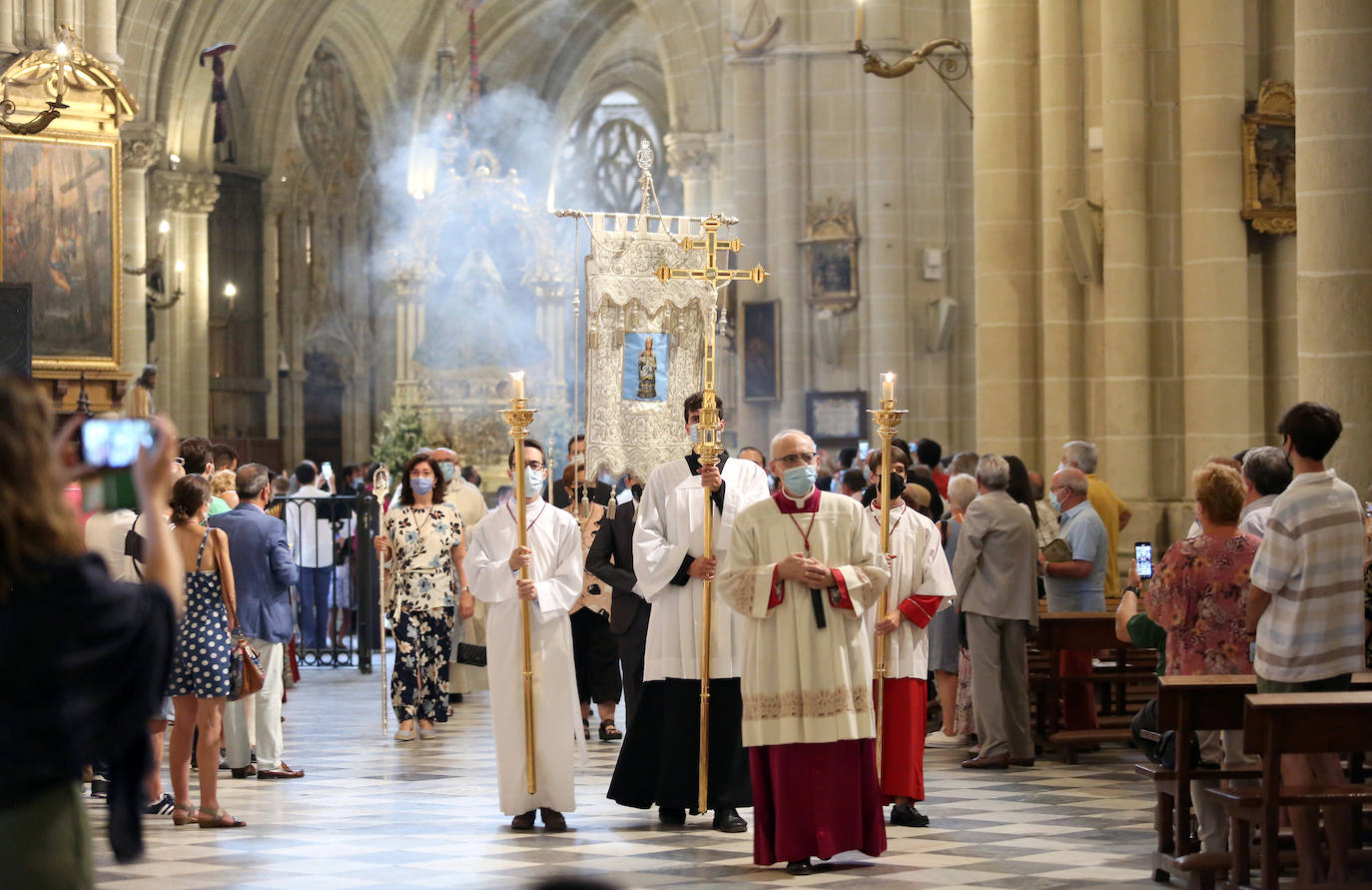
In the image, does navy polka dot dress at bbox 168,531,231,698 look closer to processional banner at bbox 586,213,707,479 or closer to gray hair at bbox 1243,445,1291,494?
processional banner at bbox 586,213,707,479

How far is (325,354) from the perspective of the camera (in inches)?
1374

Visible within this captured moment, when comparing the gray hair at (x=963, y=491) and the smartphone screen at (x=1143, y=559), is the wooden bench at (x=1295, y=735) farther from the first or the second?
the gray hair at (x=963, y=491)

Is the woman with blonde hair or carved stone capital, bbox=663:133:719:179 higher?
carved stone capital, bbox=663:133:719:179

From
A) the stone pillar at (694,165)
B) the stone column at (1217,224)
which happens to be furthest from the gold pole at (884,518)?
the stone pillar at (694,165)

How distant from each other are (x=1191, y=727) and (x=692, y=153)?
19.7 metres

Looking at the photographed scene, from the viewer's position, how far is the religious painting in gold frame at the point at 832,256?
20094 mm

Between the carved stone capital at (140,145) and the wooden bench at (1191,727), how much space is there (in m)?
20.4

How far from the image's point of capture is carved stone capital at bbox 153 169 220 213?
29188 millimetres

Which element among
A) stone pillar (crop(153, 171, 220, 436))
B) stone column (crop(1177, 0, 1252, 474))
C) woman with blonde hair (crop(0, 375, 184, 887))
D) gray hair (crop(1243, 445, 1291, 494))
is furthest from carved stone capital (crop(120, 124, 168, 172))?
woman with blonde hair (crop(0, 375, 184, 887))

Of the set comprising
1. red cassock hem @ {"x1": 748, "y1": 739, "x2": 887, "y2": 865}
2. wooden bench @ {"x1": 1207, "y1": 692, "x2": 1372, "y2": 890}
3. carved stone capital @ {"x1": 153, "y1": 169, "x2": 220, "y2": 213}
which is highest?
carved stone capital @ {"x1": 153, "y1": 169, "x2": 220, "y2": 213}

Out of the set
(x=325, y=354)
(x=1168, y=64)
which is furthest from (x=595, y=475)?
(x=325, y=354)

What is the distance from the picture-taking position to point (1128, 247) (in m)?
12.6

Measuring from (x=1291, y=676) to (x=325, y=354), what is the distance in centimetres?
3003

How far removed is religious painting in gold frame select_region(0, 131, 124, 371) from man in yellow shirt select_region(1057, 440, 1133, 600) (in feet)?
35.9
